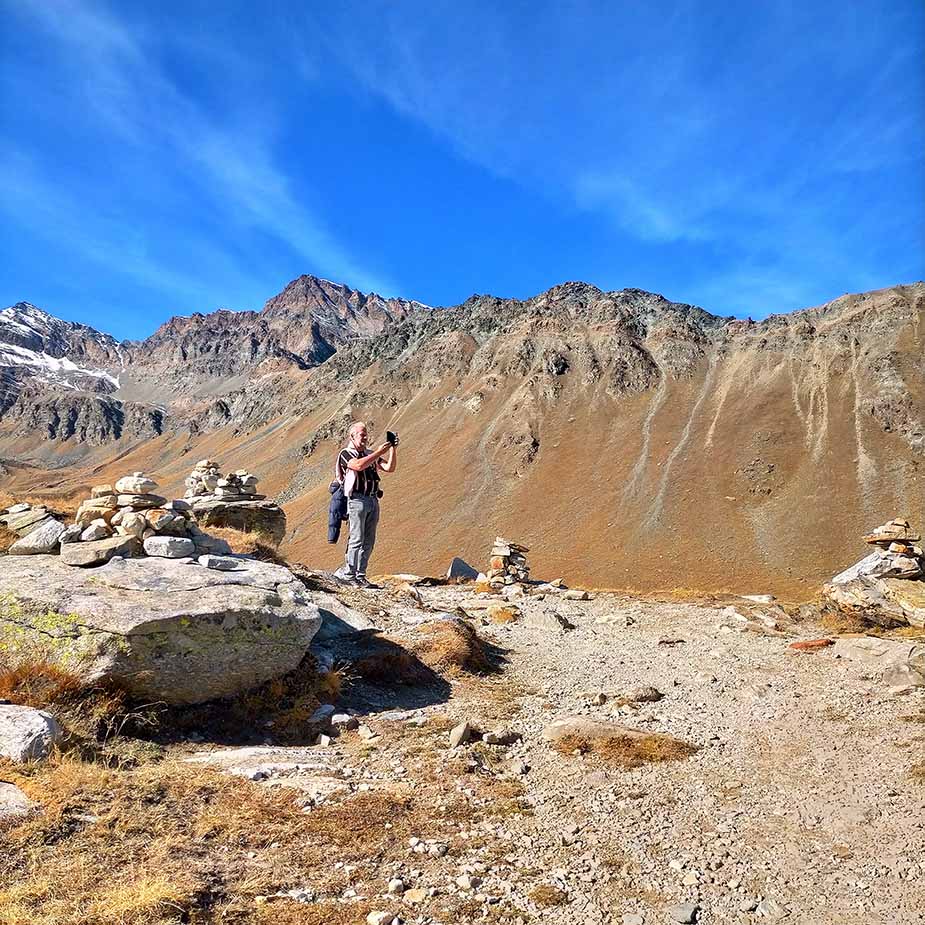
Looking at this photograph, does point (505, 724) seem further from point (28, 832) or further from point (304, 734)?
point (28, 832)

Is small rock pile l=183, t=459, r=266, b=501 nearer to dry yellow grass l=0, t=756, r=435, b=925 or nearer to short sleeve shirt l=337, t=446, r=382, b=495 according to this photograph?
short sleeve shirt l=337, t=446, r=382, b=495

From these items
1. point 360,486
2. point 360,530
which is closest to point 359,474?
point 360,486

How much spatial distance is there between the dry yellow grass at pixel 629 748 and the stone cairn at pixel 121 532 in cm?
666

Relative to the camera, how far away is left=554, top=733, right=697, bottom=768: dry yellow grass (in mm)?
6887

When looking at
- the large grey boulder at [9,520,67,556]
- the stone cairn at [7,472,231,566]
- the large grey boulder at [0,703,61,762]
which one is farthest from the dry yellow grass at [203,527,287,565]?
the large grey boulder at [0,703,61,762]

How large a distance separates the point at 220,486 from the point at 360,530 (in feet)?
25.1

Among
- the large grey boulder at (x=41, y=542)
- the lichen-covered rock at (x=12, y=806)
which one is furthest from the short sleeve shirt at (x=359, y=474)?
the lichen-covered rock at (x=12, y=806)

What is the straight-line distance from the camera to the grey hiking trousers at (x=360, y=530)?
14398 millimetres

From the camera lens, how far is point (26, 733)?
577 cm

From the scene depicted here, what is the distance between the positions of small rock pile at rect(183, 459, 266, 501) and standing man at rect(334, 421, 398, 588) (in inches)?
235

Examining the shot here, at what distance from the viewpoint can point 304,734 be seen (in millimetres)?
7727

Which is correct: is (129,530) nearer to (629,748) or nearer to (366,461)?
(366,461)

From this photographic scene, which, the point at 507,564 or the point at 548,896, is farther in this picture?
the point at 507,564

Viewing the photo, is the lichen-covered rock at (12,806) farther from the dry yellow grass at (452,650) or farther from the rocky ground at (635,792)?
the dry yellow grass at (452,650)
